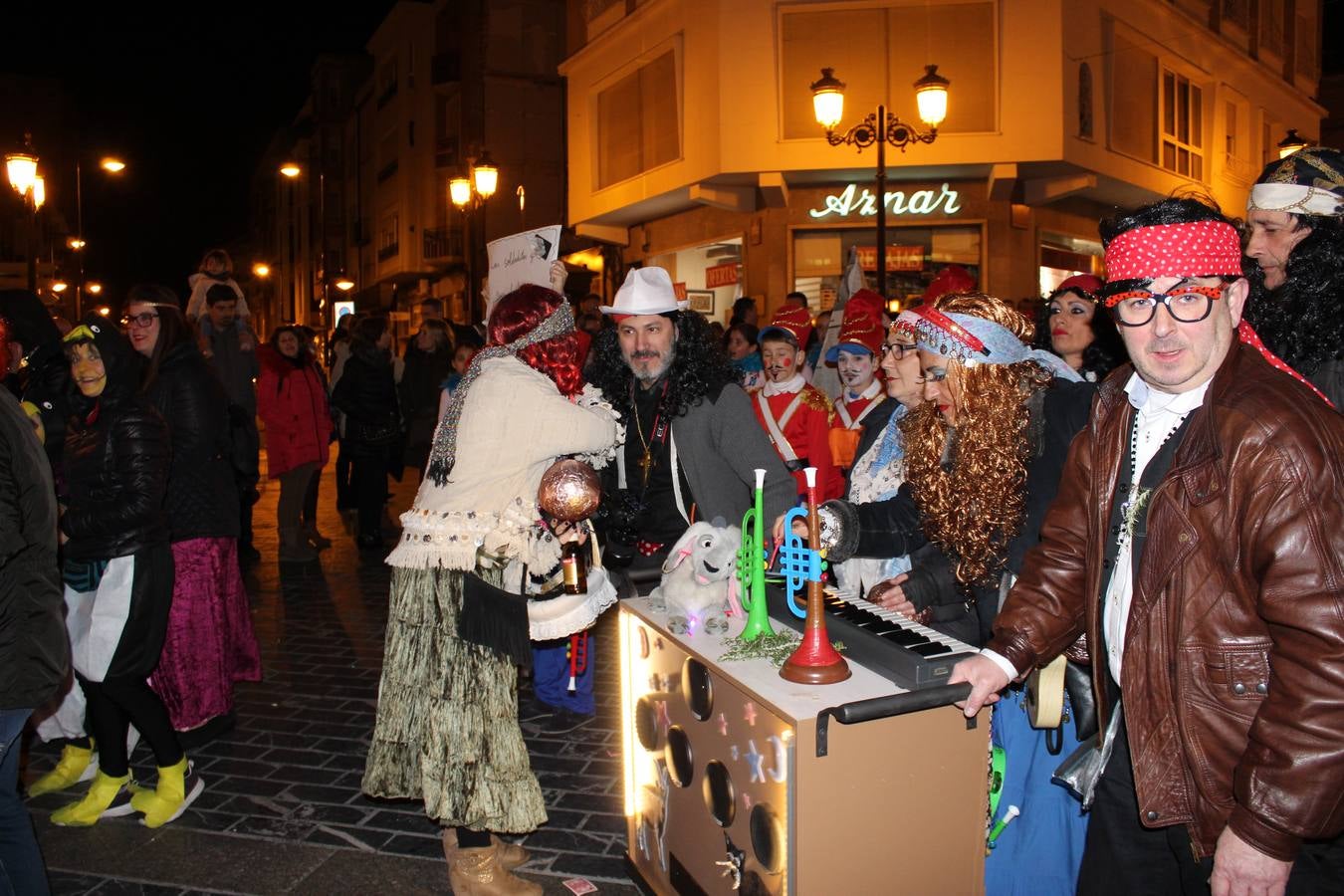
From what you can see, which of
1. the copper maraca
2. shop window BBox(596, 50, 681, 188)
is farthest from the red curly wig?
shop window BBox(596, 50, 681, 188)

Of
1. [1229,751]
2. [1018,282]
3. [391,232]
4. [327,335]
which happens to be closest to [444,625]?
[1229,751]

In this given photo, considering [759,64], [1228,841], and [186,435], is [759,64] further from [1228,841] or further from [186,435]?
[1228,841]

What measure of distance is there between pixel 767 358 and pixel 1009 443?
4.41m

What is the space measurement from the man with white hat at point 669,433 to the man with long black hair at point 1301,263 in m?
1.95

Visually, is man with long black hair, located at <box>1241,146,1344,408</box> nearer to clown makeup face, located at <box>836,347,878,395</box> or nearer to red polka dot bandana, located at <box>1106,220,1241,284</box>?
red polka dot bandana, located at <box>1106,220,1241,284</box>

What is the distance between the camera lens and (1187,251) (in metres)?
2.19

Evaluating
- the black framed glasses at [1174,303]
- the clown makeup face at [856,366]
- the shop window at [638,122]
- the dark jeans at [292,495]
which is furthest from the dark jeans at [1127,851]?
the shop window at [638,122]

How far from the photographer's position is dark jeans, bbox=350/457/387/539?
32.0ft

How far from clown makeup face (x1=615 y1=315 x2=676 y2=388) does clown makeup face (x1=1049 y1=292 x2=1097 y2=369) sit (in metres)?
2.12

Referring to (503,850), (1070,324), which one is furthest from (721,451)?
(1070,324)

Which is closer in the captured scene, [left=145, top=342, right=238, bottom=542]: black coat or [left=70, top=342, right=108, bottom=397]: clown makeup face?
[left=70, top=342, right=108, bottom=397]: clown makeup face

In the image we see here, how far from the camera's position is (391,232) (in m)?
39.8

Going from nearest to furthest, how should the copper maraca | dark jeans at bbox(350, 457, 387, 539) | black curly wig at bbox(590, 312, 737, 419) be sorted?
the copper maraca → black curly wig at bbox(590, 312, 737, 419) → dark jeans at bbox(350, 457, 387, 539)

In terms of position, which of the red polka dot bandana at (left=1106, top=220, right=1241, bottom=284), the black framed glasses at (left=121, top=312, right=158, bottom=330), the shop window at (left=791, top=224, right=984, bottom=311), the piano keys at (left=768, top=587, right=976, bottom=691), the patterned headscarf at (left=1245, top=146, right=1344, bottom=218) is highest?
the shop window at (left=791, top=224, right=984, bottom=311)
